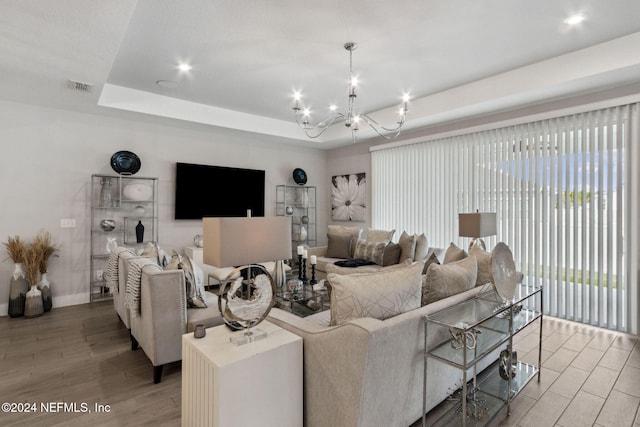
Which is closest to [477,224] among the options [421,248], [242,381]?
[421,248]

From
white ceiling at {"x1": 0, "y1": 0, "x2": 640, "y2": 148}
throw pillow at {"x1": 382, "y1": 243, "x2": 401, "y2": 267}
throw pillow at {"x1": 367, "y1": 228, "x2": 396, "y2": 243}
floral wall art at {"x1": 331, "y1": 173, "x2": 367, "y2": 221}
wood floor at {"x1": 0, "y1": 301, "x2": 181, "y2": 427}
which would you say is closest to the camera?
wood floor at {"x1": 0, "y1": 301, "x2": 181, "y2": 427}

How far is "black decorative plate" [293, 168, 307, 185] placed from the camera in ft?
21.3

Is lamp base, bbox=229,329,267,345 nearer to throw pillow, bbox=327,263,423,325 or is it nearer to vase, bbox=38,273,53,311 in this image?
throw pillow, bbox=327,263,423,325

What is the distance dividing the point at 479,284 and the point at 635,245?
7.32 feet

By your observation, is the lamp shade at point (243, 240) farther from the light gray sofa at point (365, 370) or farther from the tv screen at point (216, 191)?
the tv screen at point (216, 191)

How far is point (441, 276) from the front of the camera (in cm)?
214

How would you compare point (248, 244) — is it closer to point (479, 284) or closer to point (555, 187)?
point (479, 284)

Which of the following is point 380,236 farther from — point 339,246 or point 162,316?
point 162,316

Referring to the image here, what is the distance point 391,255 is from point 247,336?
335 centimetres

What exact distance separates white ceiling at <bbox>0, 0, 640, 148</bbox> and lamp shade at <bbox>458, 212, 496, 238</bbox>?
5.27ft

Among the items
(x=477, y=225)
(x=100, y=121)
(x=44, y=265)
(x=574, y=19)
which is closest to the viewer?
(x=574, y=19)

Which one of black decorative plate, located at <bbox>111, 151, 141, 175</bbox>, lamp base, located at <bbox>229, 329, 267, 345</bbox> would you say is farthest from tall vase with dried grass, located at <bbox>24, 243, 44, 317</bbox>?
lamp base, located at <bbox>229, 329, 267, 345</bbox>

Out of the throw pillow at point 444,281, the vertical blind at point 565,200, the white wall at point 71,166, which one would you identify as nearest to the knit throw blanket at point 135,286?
the throw pillow at point 444,281

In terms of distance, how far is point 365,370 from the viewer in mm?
1486
